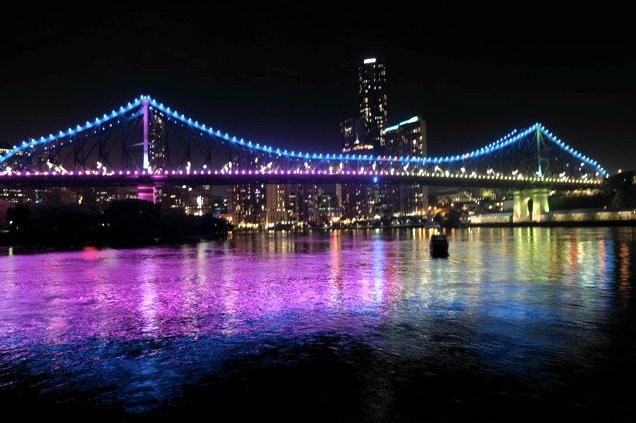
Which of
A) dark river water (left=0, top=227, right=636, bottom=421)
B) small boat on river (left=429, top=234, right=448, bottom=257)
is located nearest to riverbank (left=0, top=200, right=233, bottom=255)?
small boat on river (left=429, top=234, right=448, bottom=257)

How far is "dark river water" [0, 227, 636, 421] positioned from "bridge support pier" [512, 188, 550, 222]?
339ft

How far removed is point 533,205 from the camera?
405ft

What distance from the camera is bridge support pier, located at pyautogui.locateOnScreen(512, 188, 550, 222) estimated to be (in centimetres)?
12138

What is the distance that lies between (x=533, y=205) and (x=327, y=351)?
4716 inches

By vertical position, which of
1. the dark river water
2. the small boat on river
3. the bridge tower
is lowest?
the dark river water

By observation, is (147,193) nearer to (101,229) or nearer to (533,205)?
(101,229)

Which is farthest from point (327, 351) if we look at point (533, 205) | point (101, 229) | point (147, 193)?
point (533, 205)

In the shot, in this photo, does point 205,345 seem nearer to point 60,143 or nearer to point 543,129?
point 60,143

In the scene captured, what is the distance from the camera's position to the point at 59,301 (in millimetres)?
20250

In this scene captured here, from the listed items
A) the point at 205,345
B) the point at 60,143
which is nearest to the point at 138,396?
the point at 205,345

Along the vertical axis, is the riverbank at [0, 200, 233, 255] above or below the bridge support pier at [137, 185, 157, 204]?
below

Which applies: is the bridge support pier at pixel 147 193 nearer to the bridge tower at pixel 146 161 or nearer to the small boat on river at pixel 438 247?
the bridge tower at pixel 146 161

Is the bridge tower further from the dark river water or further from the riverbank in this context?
the dark river water

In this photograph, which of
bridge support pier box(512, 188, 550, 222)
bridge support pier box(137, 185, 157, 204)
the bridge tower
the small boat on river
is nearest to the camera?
the small boat on river
